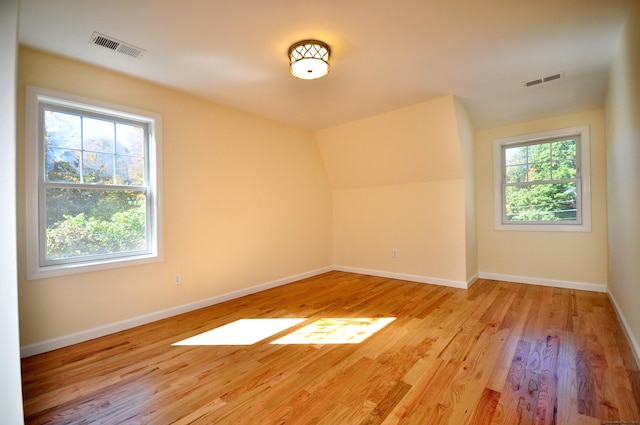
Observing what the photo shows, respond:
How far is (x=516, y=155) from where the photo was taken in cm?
438

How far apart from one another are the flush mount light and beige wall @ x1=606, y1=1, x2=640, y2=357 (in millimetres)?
2068

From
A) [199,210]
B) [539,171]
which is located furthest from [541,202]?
[199,210]

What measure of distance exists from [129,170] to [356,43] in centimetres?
252

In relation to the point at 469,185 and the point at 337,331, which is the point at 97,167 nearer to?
the point at 337,331

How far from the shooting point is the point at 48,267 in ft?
7.92

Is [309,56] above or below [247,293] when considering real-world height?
above

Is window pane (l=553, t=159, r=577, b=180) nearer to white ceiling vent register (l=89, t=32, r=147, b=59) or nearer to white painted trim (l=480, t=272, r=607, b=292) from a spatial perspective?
white painted trim (l=480, t=272, r=607, b=292)

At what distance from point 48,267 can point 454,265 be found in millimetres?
4580

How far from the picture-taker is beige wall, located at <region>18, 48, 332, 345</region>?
242 centimetres

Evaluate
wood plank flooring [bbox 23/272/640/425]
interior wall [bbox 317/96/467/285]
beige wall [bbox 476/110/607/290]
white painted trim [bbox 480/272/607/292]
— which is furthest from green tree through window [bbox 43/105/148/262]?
white painted trim [bbox 480/272/607/292]

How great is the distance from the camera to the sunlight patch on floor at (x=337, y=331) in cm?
250

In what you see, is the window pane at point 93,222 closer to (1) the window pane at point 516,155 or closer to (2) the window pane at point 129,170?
(2) the window pane at point 129,170

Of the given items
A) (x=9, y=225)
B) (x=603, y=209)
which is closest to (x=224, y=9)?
(x=9, y=225)

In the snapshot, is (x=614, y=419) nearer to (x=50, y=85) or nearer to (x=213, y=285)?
(x=213, y=285)
